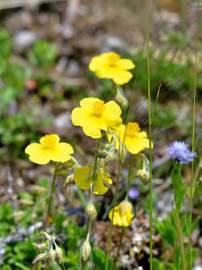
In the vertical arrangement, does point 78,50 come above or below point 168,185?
above

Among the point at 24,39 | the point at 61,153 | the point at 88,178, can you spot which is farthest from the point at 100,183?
the point at 24,39

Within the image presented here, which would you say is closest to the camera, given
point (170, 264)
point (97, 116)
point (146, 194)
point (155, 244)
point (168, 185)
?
point (97, 116)

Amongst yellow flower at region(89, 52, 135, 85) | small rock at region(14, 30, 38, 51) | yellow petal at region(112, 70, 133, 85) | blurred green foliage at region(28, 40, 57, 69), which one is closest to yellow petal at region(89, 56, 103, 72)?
yellow flower at region(89, 52, 135, 85)

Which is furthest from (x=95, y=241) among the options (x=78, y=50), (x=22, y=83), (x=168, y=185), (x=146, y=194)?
(x=78, y=50)

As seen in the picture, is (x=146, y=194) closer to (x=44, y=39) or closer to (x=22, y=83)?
(x=22, y=83)

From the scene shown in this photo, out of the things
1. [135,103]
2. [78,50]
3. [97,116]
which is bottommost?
[97,116]

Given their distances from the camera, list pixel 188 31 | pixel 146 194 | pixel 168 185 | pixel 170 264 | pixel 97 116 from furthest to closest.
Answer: pixel 188 31 < pixel 168 185 < pixel 146 194 < pixel 170 264 < pixel 97 116

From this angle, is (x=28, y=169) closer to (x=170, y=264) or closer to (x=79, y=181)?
(x=170, y=264)

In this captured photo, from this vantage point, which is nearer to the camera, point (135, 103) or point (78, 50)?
point (135, 103)
